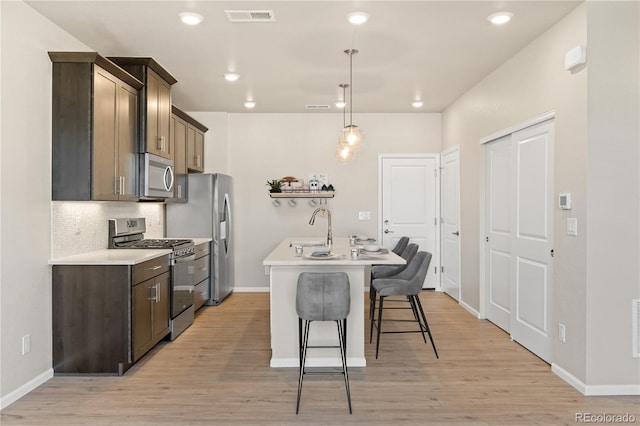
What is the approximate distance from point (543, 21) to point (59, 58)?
3656 millimetres

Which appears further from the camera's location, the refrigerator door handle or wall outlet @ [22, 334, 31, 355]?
the refrigerator door handle

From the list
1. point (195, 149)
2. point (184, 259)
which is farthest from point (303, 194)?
point (184, 259)

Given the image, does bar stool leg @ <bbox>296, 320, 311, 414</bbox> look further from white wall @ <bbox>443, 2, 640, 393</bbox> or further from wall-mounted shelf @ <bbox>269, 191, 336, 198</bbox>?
wall-mounted shelf @ <bbox>269, 191, 336, 198</bbox>

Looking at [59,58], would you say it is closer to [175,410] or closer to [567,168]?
[175,410]

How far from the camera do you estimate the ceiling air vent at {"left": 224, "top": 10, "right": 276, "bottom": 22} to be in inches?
128

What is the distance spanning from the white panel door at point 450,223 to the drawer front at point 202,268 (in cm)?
327

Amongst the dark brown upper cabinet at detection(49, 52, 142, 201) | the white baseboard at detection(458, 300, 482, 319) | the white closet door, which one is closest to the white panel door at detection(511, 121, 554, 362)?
the white closet door

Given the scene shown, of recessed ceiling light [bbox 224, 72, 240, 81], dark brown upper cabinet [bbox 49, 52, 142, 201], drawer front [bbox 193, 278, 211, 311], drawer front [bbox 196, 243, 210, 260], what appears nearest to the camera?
dark brown upper cabinet [bbox 49, 52, 142, 201]

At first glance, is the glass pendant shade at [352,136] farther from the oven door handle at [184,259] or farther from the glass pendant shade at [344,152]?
the oven door handle at [184,259]

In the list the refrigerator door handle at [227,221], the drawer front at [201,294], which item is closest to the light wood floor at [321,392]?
the drawer front at [201,294]

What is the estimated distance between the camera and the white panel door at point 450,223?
5.96 metres

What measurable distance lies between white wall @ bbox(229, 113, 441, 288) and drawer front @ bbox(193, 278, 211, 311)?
1.01m

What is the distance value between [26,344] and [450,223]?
5.07 m

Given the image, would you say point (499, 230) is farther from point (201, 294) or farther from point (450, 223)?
point (201, 294)
